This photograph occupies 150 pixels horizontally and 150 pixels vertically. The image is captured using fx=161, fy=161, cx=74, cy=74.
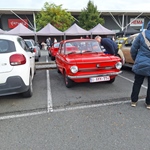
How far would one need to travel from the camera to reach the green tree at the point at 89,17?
2896cm

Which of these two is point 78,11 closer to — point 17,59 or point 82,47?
point 82,47

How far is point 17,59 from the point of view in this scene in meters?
3.70

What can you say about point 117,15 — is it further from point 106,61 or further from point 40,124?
point 40,124

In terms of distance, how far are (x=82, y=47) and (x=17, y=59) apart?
98.7 inches

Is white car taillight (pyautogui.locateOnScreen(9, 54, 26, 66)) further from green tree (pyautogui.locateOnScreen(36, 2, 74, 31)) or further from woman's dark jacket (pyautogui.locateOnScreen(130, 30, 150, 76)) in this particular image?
green tree (pyautogui.locateOnScreen(36, 2, 74, 31))

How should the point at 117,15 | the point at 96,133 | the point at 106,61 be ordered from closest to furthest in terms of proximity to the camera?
the point at 96,133 → the point at 106,61 → the point at 117,15

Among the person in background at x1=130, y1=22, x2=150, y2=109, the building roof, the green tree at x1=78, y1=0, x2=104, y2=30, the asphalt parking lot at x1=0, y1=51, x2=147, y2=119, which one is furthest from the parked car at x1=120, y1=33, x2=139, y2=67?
the building roof

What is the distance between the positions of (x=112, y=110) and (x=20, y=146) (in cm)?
200

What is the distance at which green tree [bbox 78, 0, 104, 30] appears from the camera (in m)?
29.0

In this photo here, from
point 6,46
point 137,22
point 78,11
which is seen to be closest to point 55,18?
point 78,11

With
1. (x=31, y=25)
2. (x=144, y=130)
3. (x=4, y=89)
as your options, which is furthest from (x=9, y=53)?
(x=31, y=25)

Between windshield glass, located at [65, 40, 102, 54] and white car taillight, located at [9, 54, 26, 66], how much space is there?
2.04 m

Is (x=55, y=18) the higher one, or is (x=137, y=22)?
(x=55, y=18)

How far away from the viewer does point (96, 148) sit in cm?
235
